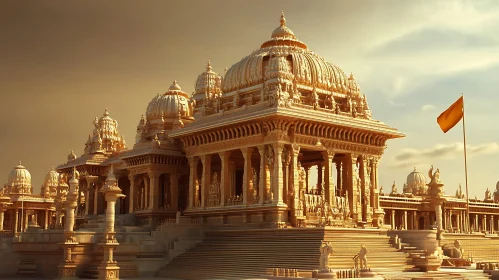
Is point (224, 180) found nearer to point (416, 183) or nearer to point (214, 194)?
point (214, 194)

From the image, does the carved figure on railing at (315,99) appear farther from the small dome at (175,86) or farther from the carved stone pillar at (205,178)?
the small dome at (175,86)

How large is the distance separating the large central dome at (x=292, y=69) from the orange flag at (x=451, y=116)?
22.9 feet

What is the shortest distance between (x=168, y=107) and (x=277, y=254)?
24898 mm

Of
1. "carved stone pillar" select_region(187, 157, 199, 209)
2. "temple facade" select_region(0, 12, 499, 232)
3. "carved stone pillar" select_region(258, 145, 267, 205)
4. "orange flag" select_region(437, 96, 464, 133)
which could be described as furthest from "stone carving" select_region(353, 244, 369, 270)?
"carved stone pillar" select_region(187, 157, 199, 209)

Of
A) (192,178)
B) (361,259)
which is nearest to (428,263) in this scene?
(361,259)

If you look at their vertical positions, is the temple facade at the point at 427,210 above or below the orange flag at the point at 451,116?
below

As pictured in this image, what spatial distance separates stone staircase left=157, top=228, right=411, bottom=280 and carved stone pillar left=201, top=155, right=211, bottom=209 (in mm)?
5939

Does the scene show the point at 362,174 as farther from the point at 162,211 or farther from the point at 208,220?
the point at 162,211

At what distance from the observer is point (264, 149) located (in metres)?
43.0

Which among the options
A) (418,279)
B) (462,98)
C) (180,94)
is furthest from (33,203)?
(418,279)

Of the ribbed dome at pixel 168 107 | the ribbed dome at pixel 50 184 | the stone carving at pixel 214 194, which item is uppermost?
the ribbed dome at pixel 168 107

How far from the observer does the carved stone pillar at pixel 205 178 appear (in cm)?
4691

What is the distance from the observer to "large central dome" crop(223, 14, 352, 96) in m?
46.4

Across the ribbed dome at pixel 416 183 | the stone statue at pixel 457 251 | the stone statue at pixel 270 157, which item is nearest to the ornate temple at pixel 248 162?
the stone statue at pixel 270 157
